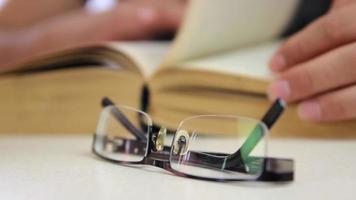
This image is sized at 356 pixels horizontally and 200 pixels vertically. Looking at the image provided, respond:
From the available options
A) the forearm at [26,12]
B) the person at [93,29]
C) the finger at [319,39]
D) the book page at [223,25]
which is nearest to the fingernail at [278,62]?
the finger at [319,39]

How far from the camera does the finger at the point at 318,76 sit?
1.82ft

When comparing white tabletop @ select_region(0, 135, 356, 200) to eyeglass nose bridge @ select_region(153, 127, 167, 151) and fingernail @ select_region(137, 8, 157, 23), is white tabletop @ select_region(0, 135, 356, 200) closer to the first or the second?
eyeglass nose bridge @ select_region(153, 127, 167, 151)

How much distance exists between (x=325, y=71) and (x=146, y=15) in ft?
1.41

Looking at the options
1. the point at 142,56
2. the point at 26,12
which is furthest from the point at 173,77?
the point at 26,12

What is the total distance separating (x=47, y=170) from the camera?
44 cm

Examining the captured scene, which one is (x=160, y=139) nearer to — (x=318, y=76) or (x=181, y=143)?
(x=181, y=143)

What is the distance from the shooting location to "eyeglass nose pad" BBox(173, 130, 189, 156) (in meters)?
0.41

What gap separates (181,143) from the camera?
1.35 ft

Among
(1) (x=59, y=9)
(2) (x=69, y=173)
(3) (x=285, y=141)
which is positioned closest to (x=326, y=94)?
(3) (x=285, y=141)

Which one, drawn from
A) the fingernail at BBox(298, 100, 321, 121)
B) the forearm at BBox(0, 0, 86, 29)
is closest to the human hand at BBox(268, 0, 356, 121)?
the fingernail at BBox(298, 100, 321, 121)

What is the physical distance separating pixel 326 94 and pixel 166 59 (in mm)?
194

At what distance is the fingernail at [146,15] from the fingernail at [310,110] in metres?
0.41

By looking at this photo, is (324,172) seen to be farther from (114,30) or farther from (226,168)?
(114,30)

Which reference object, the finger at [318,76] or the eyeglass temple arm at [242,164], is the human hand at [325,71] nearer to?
the finger at [318,76]
